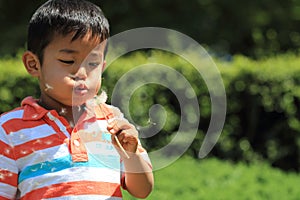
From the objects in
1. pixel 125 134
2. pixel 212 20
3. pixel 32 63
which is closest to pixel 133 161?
pixel 125 134

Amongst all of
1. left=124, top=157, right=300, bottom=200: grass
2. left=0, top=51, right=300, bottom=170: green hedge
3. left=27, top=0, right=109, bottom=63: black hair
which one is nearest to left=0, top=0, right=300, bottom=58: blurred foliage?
left=0, top=51, right=300, bottom=170: green hedge

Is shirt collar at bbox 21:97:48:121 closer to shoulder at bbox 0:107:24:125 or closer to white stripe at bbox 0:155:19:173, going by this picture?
shoulder at bbox 0:107:24:125

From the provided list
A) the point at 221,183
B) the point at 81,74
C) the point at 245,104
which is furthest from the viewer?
the point at 245,104

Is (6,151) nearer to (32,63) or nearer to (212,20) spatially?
(32,63)

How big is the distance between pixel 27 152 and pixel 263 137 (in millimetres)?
4889

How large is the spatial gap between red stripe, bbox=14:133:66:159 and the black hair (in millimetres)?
260

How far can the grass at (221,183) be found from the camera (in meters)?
4.83

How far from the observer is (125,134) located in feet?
7.58

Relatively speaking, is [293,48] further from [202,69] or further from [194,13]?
[202,69]

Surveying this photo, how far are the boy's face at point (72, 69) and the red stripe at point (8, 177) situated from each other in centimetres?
27

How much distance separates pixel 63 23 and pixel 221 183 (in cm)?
292

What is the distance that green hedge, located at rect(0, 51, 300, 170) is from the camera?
670 cm

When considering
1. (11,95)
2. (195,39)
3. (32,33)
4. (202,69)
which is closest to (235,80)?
(202,69)

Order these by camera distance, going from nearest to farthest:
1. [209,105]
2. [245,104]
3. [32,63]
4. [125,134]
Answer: [125,134] → [32,63] → [209,105] → [245,104]
